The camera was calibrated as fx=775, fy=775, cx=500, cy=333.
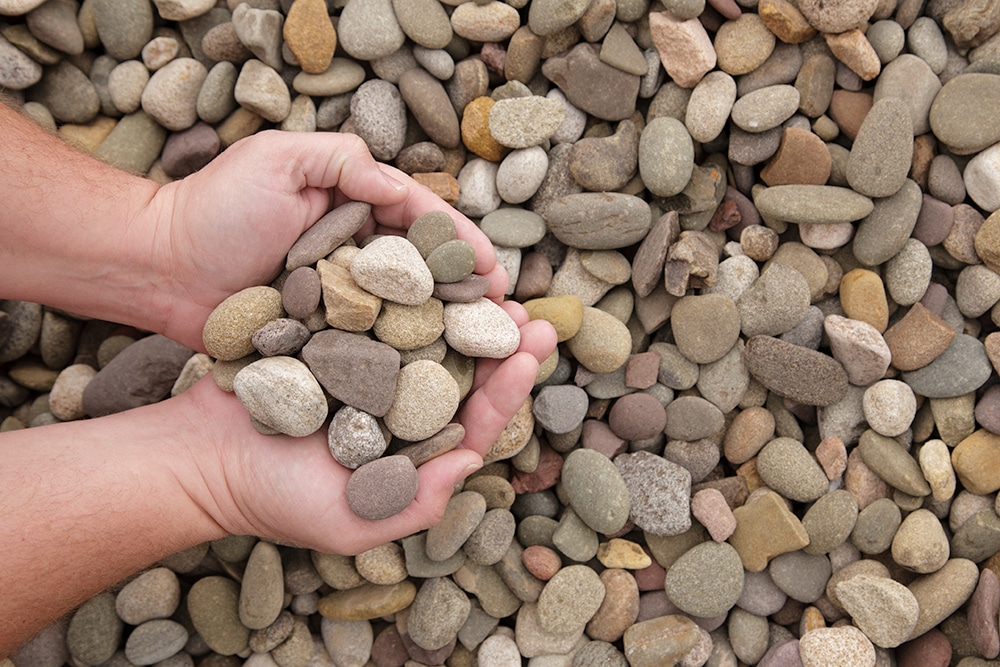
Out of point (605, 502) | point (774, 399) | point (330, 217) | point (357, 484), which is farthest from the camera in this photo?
point (774, 399)

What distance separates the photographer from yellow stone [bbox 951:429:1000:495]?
147cm

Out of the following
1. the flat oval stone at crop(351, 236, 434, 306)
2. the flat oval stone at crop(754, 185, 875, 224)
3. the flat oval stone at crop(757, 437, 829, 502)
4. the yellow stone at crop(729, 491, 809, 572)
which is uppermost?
the flat oval stone at crop(754, 185, 875, 224)

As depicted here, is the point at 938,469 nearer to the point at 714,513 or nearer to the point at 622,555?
the point at 714,513

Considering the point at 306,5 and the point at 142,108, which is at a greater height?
the point at 306,5

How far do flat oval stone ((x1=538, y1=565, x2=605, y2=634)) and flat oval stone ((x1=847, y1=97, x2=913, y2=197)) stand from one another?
938 mm

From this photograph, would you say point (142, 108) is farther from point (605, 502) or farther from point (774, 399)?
point (774, 399)

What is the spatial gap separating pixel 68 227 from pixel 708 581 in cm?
136

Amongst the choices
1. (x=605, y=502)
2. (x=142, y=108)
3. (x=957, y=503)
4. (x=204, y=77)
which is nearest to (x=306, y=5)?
(x=204, y=77)

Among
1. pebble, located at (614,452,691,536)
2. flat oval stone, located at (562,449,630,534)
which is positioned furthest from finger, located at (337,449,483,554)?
pebble, located at (614,452,691,536)

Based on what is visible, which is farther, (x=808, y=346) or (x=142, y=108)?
(x=142, y=108)

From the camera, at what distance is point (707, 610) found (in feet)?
4.86

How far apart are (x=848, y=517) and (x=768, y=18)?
38.7 inches

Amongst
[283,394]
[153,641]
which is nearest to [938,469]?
[283,394]

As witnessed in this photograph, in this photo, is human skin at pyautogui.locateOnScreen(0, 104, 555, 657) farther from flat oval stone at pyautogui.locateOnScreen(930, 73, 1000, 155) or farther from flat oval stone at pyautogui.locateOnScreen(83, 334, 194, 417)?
flat oval stone at pyautogui.locateOnScreen(930, 73, 1000, 155)
